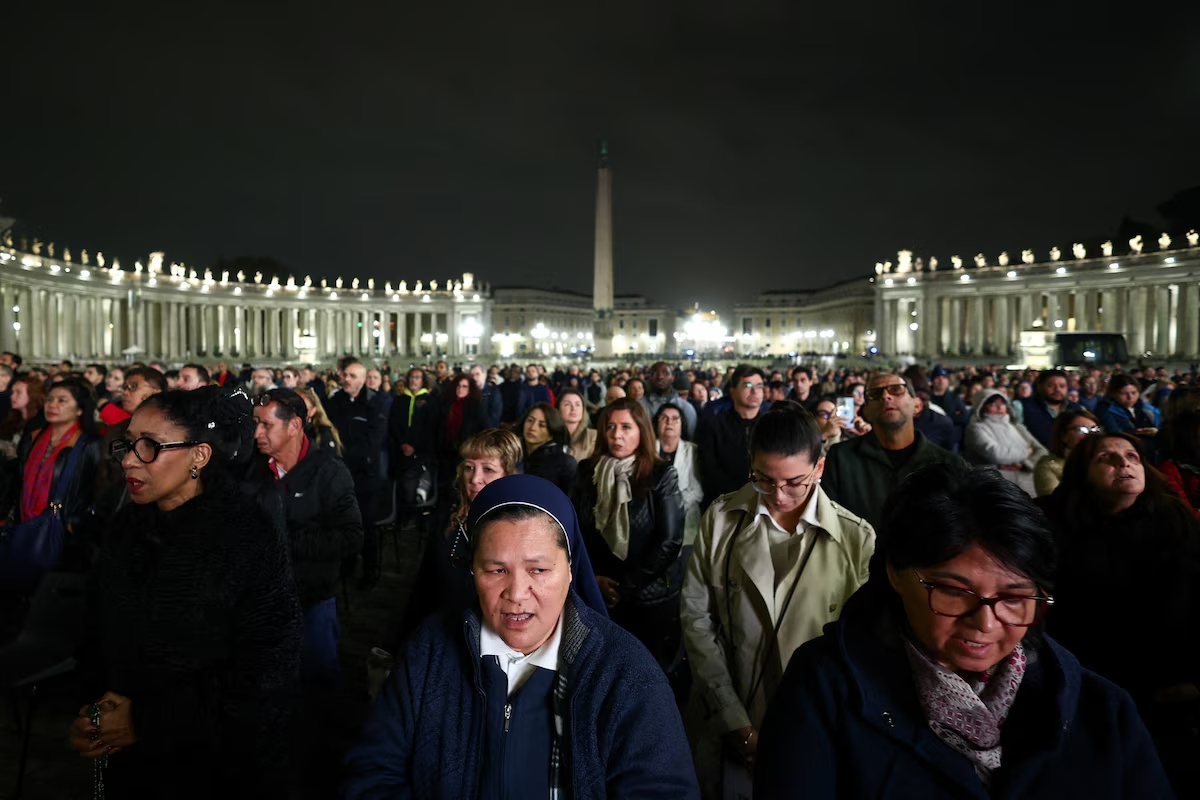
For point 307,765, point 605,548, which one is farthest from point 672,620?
point 307,765

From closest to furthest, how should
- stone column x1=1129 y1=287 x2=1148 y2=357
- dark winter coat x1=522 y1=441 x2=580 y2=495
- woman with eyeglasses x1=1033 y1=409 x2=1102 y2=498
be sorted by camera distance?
woman with eyeglasses x1=1033 y1=409 x2=1102 y2=498
dark winter coat x1=522 y1=441 x2=580 y2=495
stone column x1=1129 y1=287 x2=1148 y2=357

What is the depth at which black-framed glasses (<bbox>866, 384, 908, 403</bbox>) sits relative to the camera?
4.56m

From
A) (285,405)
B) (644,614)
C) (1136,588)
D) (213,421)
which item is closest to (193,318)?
(285,405)

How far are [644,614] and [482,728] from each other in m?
2.51

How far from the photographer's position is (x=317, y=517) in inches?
168

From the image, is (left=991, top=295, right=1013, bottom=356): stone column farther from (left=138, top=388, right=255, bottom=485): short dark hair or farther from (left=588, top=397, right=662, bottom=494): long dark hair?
(left=138, top=388, right=255, bottom=485): short dark hair

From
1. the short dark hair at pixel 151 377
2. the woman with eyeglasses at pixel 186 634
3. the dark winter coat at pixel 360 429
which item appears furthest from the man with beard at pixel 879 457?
the short dark hair at pixel 151 377

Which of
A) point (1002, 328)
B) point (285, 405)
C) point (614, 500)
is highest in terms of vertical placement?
point (1002, 328)

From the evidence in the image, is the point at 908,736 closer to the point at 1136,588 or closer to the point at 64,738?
the point at 1136,588

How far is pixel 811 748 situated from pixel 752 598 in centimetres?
130

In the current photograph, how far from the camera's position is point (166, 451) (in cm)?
271

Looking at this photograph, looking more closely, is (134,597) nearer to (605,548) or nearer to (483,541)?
(483,541)

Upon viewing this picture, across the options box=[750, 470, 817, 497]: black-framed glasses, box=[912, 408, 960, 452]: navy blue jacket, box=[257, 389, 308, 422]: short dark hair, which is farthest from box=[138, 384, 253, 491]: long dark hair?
box=[912, 408, 960, 452]: navy blue jacket

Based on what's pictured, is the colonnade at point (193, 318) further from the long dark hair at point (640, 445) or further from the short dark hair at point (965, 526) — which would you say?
the short dark hair at point (965, 526)
